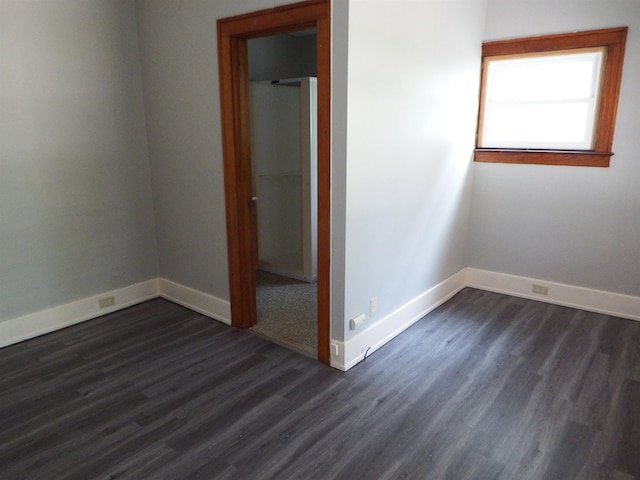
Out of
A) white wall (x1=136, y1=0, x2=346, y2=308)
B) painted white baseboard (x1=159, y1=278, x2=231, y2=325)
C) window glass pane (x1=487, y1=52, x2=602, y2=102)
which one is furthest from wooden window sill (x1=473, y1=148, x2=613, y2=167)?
painted white baseboard (x1=159, y1=278, x2=231, y2=325)

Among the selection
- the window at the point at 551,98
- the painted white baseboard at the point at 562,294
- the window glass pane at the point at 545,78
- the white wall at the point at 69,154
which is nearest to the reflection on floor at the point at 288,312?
the white wall at the point at 69,154

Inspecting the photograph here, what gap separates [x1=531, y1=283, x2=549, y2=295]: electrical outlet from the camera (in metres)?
4.03

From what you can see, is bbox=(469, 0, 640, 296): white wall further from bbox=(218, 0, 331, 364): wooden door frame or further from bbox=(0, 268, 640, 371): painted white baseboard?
bbox=(218, 0, 331, 364): wooden door frame

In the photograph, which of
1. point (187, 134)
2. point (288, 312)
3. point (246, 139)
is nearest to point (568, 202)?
point (288, 312)

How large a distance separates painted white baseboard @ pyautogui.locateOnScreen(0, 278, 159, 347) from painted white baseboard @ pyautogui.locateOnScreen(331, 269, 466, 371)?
200 cm

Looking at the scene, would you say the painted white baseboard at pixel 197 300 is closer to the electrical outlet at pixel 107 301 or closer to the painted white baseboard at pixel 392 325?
the electrical outlet at pixel 107 301

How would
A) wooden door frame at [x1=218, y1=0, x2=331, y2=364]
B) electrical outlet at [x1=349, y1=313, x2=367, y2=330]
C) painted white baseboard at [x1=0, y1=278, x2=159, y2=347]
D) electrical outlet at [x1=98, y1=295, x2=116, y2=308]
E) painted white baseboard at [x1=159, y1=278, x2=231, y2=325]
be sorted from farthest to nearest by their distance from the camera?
electrical outlet at [x1=98, y1=295, x2=116, y2=308] → painted white baseboard at [x1=159, y1=278, x2=231, y2=325] → painted white baseboard at [x1=0, y1=278, x2=159, y2=347] → electrical outlet at [x1=349, y1=313, x2=367, y2=330] → wooden door frame at [x1=218, y1=0, x2=331, y2=364]

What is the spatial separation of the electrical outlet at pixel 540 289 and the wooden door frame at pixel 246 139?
7.34 ft

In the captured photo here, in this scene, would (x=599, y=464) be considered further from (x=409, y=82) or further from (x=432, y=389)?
(x=409, y=82)

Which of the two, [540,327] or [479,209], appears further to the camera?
[479,209]

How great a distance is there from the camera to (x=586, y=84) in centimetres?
364

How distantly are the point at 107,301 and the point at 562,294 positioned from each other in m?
3.90

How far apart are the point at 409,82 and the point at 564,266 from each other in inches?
85.7

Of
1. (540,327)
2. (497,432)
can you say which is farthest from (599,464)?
(540,327)
